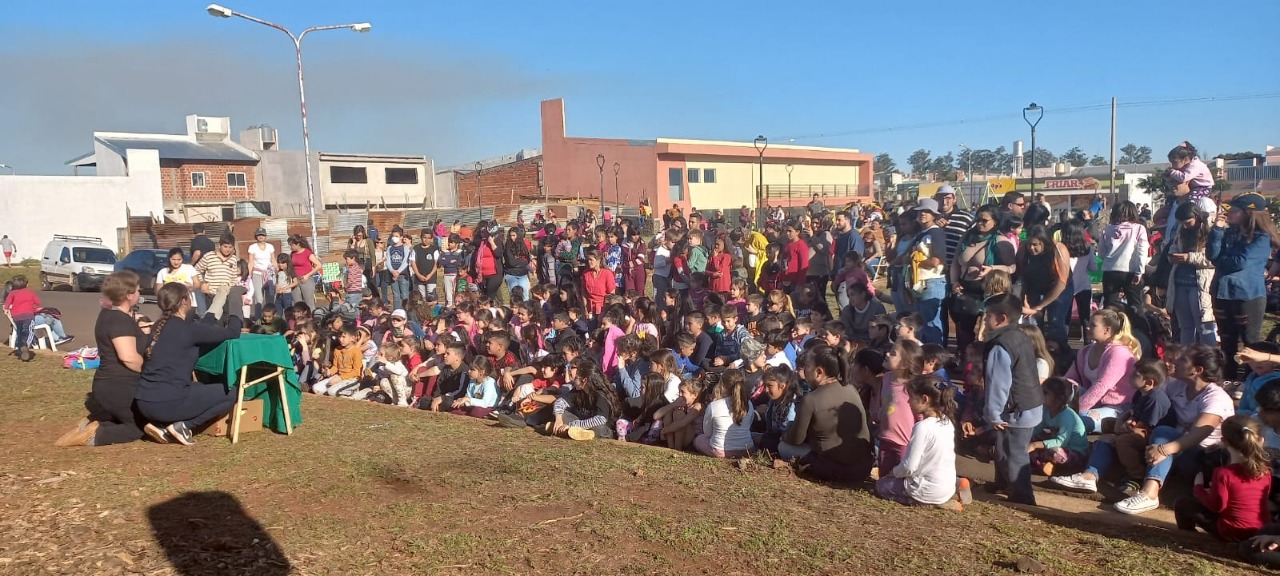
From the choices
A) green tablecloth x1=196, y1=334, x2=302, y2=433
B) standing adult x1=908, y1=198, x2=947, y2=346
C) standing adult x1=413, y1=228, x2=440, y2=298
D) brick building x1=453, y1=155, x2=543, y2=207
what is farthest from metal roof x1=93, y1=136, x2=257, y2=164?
standing adult x1=908, y1=198, x2=947, y2=346

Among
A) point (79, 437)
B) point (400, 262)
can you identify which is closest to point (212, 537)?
point (79, 437)

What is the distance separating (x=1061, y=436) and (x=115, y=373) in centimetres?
702

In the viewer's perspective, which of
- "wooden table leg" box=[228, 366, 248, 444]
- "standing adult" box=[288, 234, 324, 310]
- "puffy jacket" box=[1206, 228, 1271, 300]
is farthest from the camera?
"standing adult" box=[288, 234, 324, 310]

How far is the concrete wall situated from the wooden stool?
36592mm

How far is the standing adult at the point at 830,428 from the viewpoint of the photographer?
6309mm

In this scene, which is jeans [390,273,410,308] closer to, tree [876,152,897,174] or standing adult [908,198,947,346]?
standing adult [908,198,947,346]

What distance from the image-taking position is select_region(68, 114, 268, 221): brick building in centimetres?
4456

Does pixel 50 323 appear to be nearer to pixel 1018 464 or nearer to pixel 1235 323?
pixel 1018 464

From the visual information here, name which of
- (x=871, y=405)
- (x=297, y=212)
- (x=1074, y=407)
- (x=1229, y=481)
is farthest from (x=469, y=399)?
(x=297, y=212)

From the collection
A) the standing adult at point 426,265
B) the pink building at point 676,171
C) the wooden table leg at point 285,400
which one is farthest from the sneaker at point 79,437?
the pink building at point 676,171

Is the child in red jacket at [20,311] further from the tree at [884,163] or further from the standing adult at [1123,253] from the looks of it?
the tree at [884,163]

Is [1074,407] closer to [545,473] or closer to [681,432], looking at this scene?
[681,432]

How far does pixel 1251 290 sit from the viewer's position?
771 centimetres

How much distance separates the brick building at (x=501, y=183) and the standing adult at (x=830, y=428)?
4143 cm
